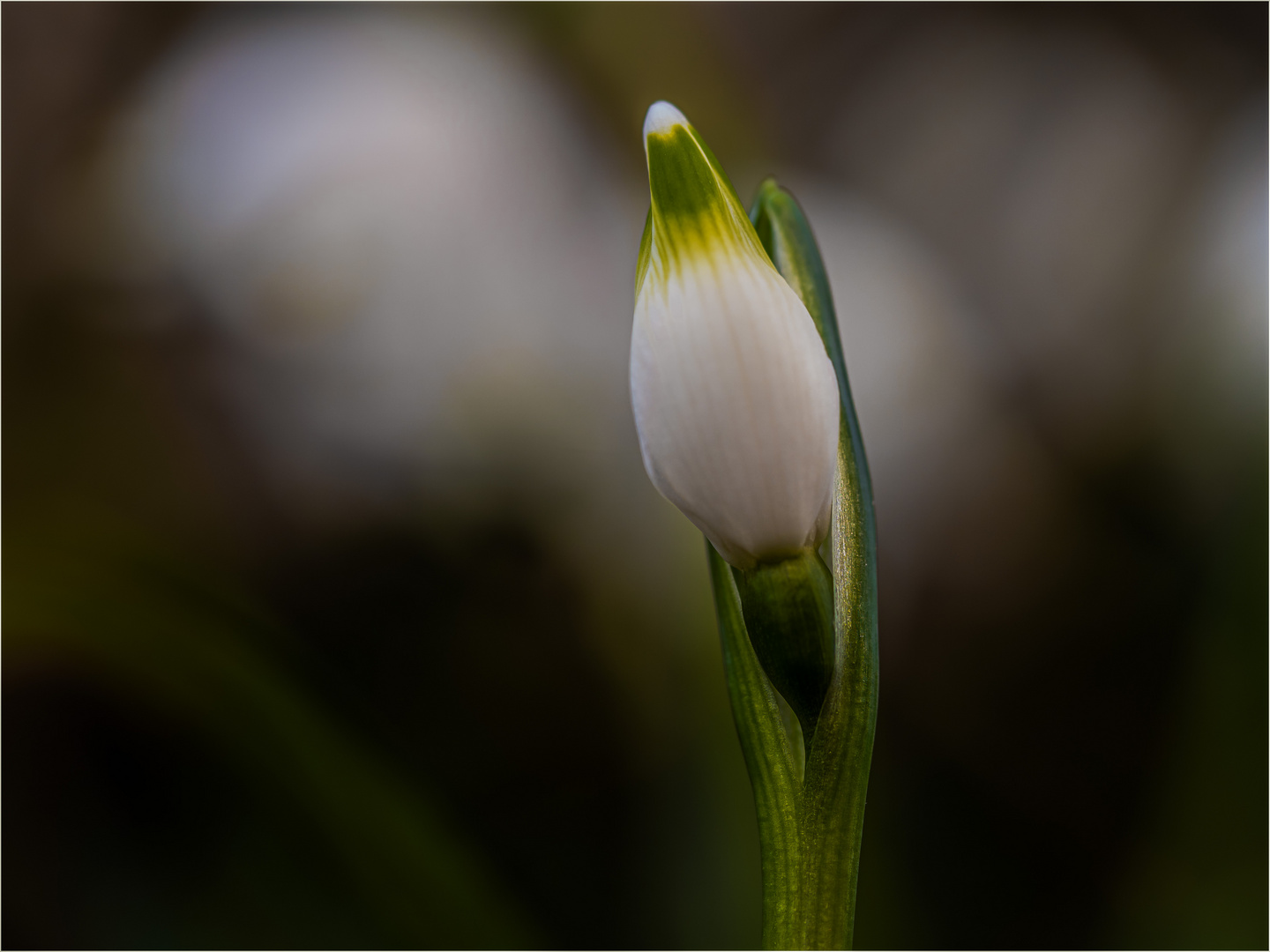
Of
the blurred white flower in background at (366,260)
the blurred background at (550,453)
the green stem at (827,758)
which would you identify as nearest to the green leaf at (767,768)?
the green stem at (827,758)

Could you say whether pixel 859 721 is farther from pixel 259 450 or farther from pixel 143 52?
pixel 143 52

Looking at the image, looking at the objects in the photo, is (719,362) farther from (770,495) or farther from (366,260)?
(366,260)

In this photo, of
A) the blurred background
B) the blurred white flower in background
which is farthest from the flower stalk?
the blurred white flower in background

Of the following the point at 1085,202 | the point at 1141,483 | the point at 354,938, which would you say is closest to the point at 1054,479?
the point at 1141,483

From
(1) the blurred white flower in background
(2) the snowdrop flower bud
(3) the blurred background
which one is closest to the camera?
(2) the snowdrop flower bud

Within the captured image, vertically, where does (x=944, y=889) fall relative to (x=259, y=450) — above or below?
below

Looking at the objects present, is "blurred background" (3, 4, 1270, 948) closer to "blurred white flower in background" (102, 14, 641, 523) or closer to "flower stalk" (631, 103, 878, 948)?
"blurred white flower in background" (102, 14, 641, 523)

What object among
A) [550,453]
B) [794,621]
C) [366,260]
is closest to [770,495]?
[794,621]
